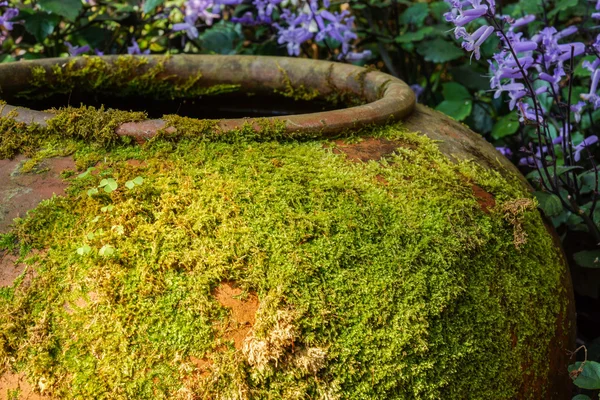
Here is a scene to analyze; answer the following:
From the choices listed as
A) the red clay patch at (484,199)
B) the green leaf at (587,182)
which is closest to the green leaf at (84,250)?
the red clay patch at (484,199)

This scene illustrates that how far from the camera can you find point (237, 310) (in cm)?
132

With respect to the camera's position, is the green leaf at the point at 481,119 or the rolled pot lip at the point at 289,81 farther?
the green leaf at the point at 481,119

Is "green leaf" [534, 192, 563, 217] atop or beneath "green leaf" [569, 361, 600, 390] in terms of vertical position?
atop

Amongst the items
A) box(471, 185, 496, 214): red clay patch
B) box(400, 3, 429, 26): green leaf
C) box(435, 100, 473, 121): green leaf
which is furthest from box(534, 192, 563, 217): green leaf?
box(400, 3, 429, 26): green leaf

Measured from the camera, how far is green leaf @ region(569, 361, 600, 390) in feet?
5.62

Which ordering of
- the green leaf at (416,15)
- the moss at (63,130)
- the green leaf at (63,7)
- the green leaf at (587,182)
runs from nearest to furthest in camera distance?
the moss at (63,130), the green leaf at (587,182), the green leaf at (63,7), the green leaf at (416,15)

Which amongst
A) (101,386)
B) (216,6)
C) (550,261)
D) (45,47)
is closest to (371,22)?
(216,6)

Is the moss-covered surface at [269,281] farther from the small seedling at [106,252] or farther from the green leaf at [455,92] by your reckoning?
the green leaf at [455,92]

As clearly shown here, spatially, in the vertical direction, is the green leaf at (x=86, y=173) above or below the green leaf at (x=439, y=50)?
above

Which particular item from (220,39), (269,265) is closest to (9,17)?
(220,39)

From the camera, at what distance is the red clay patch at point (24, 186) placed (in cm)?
145

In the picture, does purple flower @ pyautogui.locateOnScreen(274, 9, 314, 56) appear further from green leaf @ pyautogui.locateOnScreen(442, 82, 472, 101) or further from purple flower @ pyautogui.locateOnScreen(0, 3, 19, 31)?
purple flower @ pyautogui.locateOnScreen(0, 3, 19, 31)

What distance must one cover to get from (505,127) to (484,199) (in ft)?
5.81

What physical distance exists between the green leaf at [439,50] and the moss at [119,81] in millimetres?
1604
